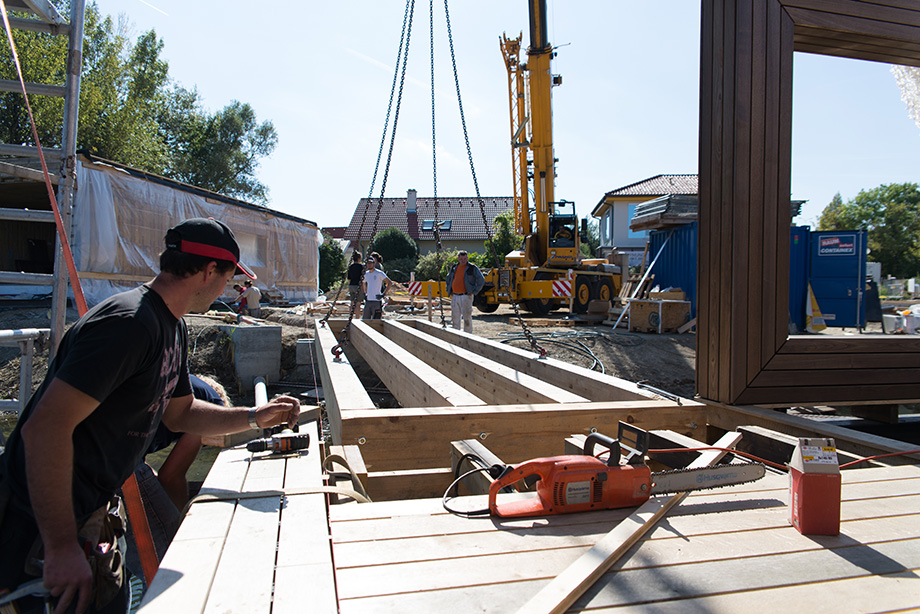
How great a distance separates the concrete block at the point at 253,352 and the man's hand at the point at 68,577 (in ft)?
24.9

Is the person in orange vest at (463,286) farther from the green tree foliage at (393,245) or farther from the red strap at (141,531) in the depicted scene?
the green tree foliage at (393,245)

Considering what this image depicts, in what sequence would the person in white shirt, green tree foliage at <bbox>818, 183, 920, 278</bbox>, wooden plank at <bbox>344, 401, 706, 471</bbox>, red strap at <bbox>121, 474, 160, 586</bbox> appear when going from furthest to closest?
green tree foliage at <bbox>818, 183, 920, 278</bbox>, the person in white shirt, wooden plank at <bbox>344, 401, 706, 471</bbox>, red strap at <bbox>121, 474, 160, 586</bbox>

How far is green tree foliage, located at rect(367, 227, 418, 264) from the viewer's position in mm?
29891

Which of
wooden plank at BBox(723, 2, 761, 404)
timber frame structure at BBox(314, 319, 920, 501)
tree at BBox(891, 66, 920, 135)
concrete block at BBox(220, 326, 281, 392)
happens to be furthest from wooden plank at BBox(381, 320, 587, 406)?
tree at BBox(891, 66, 920, 135)

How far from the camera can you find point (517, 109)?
13391 millimetres

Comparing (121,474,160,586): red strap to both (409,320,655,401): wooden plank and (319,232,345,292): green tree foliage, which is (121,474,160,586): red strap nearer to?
(409,320,655,401): wooden plank

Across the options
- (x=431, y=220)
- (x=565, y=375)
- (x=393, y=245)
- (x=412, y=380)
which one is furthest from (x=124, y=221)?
(x=431, y=220)

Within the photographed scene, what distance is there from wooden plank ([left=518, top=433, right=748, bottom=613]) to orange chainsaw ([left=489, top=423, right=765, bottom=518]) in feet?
0.23

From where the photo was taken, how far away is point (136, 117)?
23219mm

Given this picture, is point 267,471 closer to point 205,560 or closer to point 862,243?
point 205,560

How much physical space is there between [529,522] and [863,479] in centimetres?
144

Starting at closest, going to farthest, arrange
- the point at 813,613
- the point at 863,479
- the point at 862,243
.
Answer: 1. the point at 813,613
2. the point at 863,479
3. the point at 862,243

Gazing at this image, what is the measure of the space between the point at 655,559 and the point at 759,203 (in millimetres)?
2306

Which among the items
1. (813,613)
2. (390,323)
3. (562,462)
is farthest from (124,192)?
(813,613)
